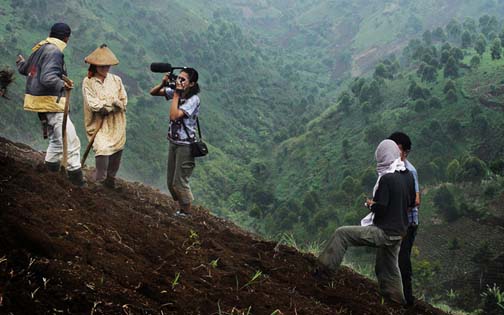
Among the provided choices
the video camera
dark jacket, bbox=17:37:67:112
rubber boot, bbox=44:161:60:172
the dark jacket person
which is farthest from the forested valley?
dark jacket, bbox=17:37:67:112

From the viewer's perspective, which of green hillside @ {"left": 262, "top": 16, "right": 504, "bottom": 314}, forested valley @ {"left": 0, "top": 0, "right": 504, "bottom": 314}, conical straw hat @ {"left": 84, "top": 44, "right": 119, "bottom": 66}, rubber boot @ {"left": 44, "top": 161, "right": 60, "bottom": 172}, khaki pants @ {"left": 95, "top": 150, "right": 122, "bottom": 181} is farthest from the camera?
forested valley @ {"left": 0, "top": 0, "right": 504, "bottom": 314}

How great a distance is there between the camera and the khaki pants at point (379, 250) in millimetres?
4965

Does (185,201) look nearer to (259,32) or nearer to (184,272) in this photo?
(184,272)

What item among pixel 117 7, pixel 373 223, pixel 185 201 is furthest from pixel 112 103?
pixel 117 7

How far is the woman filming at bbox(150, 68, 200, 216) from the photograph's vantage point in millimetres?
5797

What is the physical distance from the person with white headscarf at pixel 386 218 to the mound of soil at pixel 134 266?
323mm

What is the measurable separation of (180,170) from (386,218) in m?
2.25

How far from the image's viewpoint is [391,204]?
4.98 metres

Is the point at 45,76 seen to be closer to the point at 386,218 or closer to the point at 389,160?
the point at 389,160

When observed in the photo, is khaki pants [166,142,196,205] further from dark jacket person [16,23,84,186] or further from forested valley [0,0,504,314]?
forested valley [0,0,504,314]

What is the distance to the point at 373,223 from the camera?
16.6 feet

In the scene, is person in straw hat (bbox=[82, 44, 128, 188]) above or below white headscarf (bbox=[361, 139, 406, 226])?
below

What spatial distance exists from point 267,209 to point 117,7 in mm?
24508

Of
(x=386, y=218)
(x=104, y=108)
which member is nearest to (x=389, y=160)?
(x=386, y=218)
